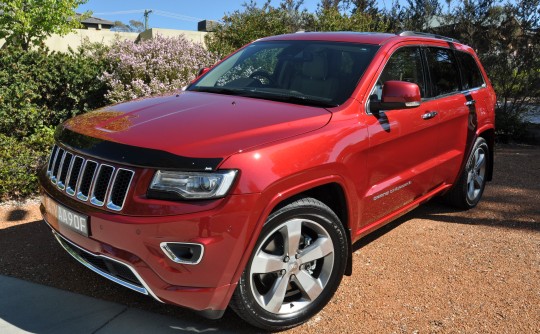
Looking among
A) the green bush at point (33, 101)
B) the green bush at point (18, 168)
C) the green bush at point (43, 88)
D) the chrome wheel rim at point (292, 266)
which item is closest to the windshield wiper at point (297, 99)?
the chrome wheel rim at point (292, 266)

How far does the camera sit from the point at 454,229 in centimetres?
486

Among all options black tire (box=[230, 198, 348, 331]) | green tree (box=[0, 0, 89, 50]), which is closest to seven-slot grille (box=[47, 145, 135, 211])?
black tire (box=[230, 198, 348, 331])

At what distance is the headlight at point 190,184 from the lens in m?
2.55

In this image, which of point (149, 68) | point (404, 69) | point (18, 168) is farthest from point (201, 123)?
point (149, 68)

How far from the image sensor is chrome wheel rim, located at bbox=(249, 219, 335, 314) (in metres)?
2.88

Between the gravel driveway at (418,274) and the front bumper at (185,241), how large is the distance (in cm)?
61

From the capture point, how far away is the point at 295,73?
3.97m

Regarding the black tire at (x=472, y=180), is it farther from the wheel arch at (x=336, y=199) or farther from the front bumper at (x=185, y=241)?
the front bumper at (x=185, y=241)

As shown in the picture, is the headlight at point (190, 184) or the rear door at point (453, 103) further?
the rear door at point (453, 103)

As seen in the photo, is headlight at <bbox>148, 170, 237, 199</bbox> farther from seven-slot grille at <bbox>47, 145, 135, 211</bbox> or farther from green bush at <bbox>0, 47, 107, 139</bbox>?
green bush at <bbox>0, 47, 107, 139</bbox>

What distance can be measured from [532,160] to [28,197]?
7384mm

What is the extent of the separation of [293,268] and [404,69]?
206cm

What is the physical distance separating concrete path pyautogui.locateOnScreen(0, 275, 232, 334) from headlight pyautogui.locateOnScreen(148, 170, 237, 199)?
987 millimetres

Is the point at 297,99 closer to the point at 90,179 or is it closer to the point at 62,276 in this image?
the point at 90,179
